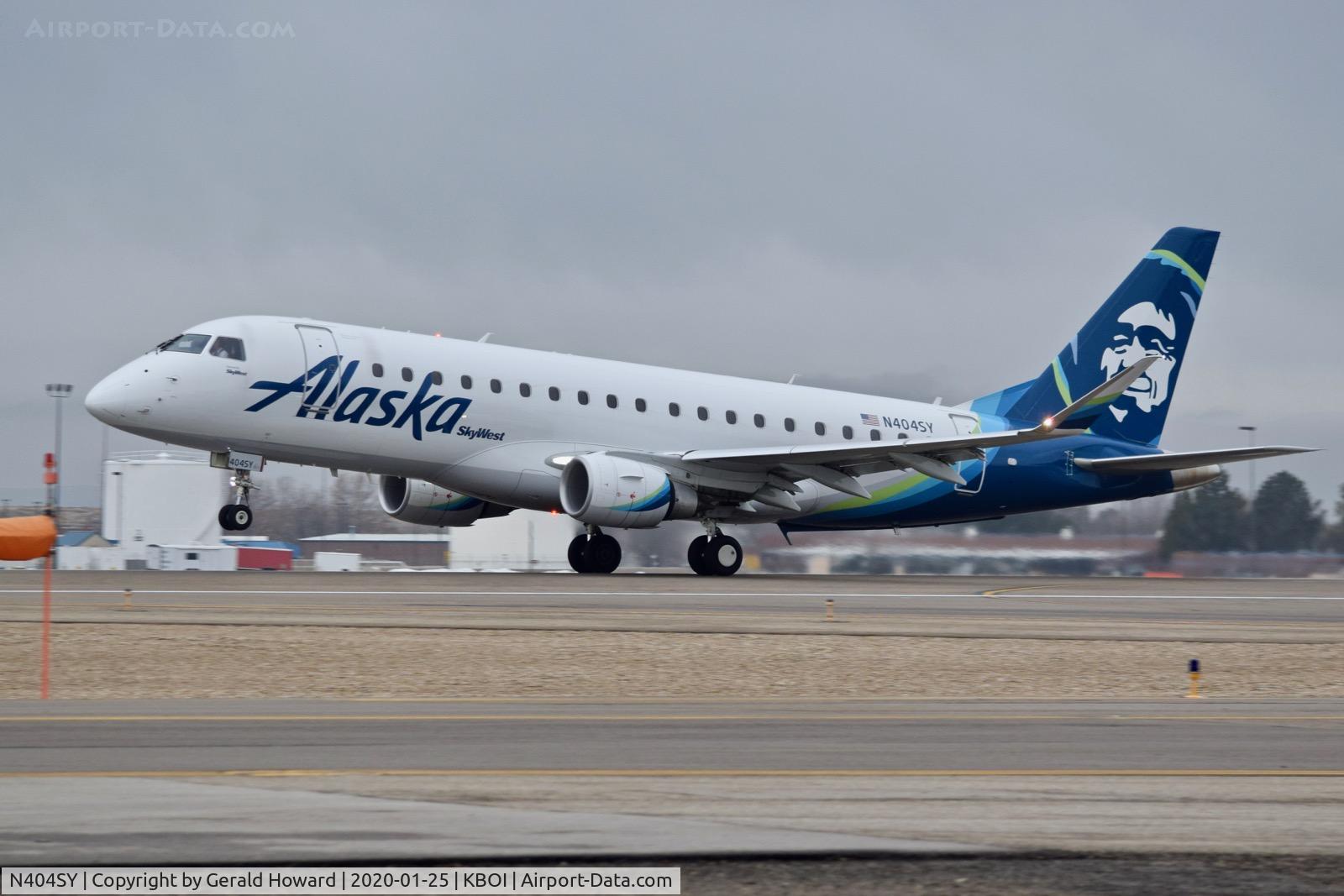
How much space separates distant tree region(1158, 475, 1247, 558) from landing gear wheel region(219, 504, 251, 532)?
2183cm

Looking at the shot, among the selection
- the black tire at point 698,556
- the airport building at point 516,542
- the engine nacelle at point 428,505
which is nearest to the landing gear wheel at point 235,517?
the engine nacelle at point 428,505

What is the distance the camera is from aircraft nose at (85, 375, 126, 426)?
27850mm

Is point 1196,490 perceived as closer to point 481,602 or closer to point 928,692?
point 481,602

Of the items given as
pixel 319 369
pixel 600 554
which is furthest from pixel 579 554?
pixel 319 369

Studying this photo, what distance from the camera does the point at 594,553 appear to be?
108ft

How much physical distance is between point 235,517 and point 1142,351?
22.5 meters

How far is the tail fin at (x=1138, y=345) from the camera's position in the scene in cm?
3753

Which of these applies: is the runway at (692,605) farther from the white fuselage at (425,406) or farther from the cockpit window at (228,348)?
the cockpit window at (228,348)

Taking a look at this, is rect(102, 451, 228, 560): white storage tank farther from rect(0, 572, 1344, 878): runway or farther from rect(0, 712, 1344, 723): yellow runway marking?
rect(0, 712, 1344, 723): yellow runway marking

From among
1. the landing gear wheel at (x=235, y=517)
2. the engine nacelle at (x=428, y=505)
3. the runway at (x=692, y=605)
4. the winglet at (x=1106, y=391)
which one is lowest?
the runway at (x=692, y=605)

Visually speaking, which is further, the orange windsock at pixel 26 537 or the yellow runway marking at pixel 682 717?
the orange windsock at pixel 26 537

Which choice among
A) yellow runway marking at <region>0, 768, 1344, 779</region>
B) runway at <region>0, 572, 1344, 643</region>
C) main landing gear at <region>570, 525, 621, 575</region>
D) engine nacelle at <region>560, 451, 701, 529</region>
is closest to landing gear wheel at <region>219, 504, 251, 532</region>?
runway at <region>0, 572, 1344, 643</region>

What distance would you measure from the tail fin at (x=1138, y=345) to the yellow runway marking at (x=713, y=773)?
92.1ft

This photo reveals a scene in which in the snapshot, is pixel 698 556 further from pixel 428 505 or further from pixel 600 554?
pixel 428 505
